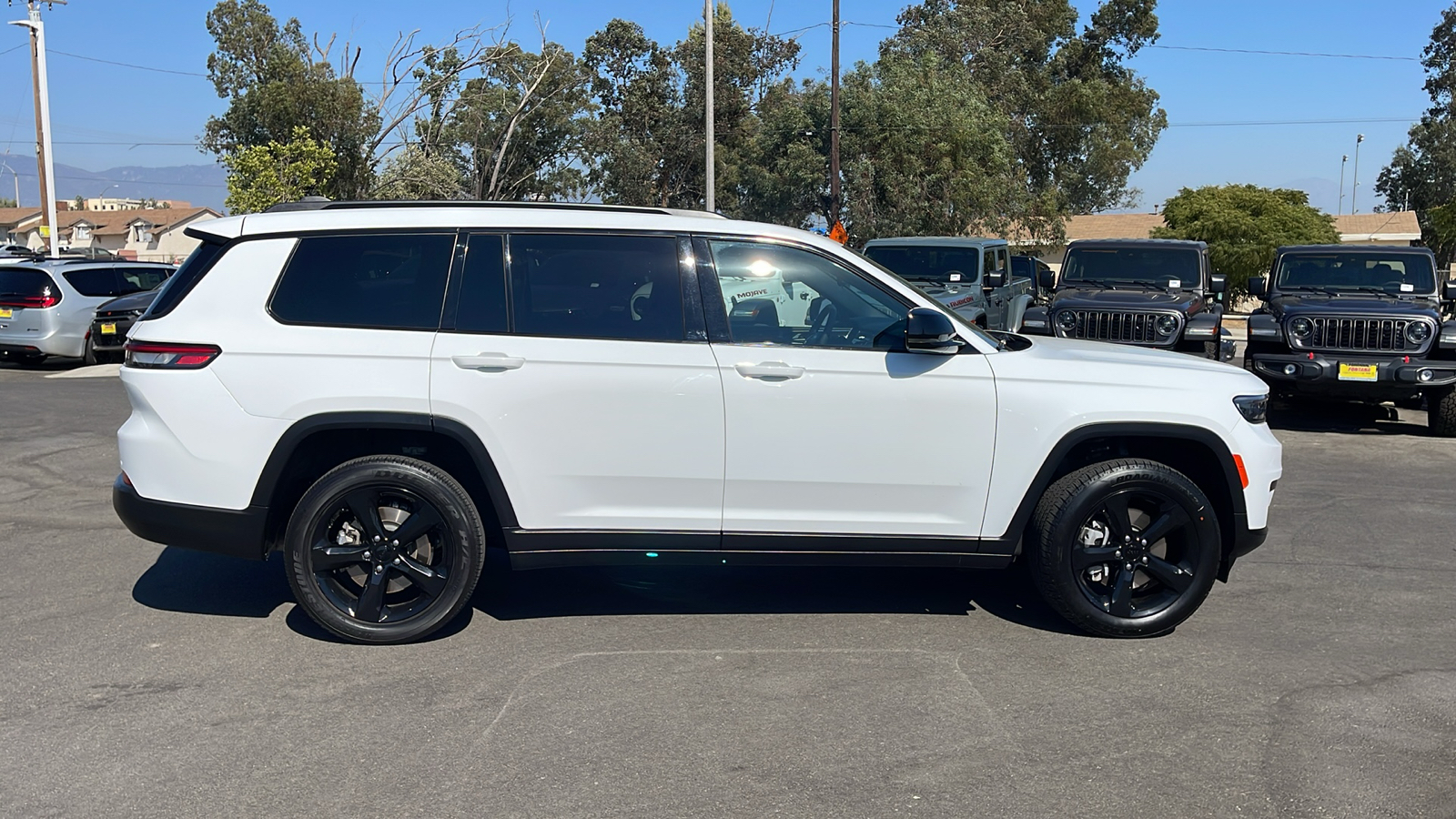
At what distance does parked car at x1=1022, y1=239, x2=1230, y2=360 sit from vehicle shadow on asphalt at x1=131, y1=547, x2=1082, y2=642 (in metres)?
7.54

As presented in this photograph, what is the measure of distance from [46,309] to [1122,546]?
54.5ft

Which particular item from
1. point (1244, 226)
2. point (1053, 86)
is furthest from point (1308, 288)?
point (1053, 86)

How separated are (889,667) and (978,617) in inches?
34.0

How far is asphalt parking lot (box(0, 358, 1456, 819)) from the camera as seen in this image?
381 cm

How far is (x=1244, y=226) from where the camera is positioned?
38.5 meters

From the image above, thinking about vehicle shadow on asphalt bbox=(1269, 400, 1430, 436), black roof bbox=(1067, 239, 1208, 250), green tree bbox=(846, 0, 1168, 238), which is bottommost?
vehicle shadow on asphalt bbox=(1269, 400, 1430, 436)

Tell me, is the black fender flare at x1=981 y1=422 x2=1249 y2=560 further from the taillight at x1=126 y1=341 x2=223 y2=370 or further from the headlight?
the taillight at x1=126 y1=341 x2=223 y2=370

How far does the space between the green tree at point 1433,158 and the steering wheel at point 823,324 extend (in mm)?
49235

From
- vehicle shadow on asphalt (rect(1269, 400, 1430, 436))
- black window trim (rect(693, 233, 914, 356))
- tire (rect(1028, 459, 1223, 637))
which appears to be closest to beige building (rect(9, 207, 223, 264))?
vehicle shadow on asphalt (rect(1269, 400, 1430, 436))

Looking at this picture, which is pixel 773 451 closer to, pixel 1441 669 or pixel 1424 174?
pixel 1441 669

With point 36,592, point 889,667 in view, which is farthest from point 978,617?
point 36,592

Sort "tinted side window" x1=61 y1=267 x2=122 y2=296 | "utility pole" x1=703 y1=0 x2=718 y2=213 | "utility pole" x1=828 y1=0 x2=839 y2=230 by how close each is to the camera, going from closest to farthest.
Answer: "tinted side window" x1=61 y1=267 x2=122 y2=296, "utility pole" x1=703 y1=0 x2=718 y2=213, "utility pole" x1=828 y1=0 x2=839 y2=230

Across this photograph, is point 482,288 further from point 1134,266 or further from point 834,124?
point 834,124

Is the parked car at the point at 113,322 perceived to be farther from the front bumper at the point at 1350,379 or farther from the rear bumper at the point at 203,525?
the front bumper at the point at 1350,379
